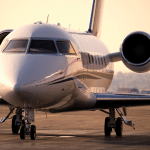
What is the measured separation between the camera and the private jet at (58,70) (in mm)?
12312

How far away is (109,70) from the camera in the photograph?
1869 cm

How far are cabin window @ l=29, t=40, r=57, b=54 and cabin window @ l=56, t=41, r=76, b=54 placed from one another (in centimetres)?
18

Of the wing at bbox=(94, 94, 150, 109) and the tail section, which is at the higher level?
the tail section

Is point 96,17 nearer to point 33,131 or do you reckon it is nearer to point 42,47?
point 42,47

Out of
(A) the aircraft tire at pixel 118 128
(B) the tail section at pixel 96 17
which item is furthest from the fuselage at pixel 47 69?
(B) the tail section at pixel 96 17

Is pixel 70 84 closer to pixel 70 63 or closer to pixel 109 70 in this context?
pixel 70 63

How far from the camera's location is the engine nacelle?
15.6 metres

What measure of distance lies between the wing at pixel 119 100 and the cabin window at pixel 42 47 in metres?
2.73

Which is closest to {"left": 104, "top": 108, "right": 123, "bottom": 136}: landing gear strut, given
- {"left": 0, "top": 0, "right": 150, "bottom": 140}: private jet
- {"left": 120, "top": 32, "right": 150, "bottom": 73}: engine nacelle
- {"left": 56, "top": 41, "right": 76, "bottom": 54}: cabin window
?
{"left": 0, "top": 0, "right": 150, "bottom": 140}: private jet

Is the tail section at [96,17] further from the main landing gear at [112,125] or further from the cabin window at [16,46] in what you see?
the cabin window at [16,46]

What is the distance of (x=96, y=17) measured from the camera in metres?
23.4

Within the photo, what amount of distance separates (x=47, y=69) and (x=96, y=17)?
36.9 feet

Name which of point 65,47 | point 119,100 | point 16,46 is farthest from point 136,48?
point 16,46

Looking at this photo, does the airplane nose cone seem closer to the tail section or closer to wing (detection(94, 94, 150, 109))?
wing (detection(94, 94, 150, 109))
